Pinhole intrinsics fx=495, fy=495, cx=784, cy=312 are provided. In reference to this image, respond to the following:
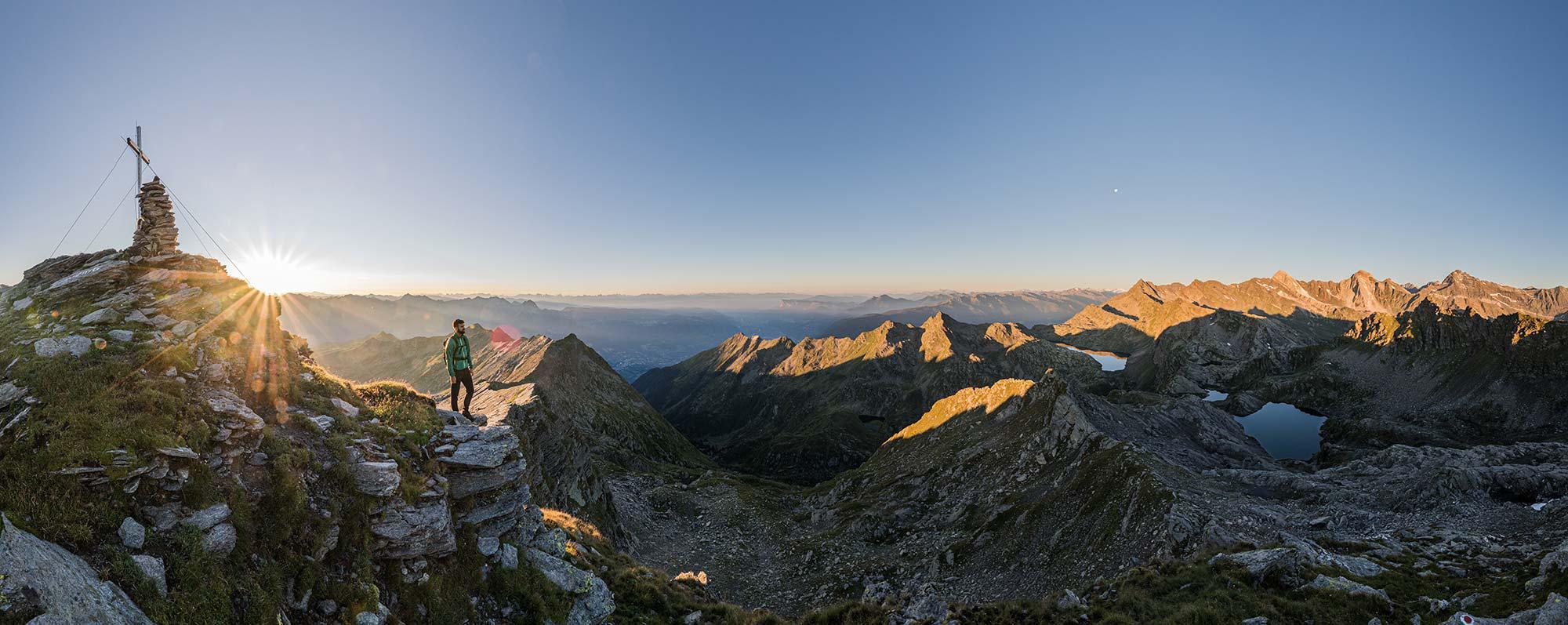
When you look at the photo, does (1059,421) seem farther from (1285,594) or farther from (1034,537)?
(1285,594)

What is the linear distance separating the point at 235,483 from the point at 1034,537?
53.9 metres

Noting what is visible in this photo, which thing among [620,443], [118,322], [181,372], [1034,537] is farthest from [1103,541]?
[620,443]

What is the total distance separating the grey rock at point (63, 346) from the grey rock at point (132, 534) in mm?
8899

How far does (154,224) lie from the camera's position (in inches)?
901

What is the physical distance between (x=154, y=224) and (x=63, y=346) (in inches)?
388

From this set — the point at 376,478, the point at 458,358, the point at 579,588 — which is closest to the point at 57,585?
the point at 376,478

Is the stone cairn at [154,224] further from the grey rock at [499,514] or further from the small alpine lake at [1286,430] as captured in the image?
the small alpine lake at [1286,430]

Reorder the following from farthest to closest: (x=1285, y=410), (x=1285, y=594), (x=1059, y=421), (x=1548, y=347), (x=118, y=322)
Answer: (x=1285, y=410)
(x=1548, y=347)
(x=1059, y=421)
(x=1285, y=594)
(x=118, y=322)

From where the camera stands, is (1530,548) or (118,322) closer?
(118,322)

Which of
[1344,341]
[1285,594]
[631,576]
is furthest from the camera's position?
[1344,341]

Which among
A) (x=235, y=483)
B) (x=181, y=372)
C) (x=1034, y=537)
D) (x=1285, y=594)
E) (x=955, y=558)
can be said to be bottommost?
(x=955, y=558)

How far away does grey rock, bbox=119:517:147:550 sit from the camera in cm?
1196

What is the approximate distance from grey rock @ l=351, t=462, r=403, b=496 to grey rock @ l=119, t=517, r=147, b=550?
5.06 meters

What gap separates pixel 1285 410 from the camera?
168625mm
